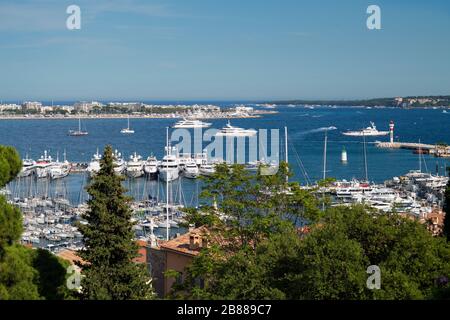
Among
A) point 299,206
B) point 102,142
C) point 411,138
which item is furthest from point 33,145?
point 299,206

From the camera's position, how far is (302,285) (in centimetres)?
558

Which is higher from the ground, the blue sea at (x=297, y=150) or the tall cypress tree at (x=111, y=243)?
the tall cypress tree at (x=111, y=243)

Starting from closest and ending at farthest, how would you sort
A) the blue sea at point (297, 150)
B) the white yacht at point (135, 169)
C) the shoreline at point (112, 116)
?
the blue sea at point (297, 150), the white yacht at point (135, 169), the shoreline at point (112, 116)

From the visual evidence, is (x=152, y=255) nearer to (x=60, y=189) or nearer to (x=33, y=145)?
(x=60, y=189)

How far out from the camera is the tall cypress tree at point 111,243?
621cm

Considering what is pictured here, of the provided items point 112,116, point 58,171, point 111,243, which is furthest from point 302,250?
point 112,116

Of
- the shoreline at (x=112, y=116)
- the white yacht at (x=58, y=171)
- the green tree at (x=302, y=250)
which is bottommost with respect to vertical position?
Result: the white yacht at (x=58, y=171)

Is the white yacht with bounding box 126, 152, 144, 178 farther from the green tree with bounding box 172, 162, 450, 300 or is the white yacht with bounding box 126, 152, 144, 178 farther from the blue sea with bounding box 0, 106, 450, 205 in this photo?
the green tree with bounding box 172, 162, 450, 300

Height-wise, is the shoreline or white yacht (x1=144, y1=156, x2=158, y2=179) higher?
the shoreline

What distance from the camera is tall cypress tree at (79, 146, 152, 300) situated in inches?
245

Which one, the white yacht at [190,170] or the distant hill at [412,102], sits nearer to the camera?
the white yacht at [190,170]

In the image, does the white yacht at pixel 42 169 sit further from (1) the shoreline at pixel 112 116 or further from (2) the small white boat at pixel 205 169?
(1) the shoreline at pixel 112 116

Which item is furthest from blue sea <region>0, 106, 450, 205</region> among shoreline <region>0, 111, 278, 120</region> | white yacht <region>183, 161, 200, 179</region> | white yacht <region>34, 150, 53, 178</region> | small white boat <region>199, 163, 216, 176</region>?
shoreline <region>0, 111, 278, 120</region>

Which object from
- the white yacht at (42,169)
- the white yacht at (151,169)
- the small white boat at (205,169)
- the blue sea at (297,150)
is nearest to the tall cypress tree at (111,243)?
the blue sea at (297,150)
